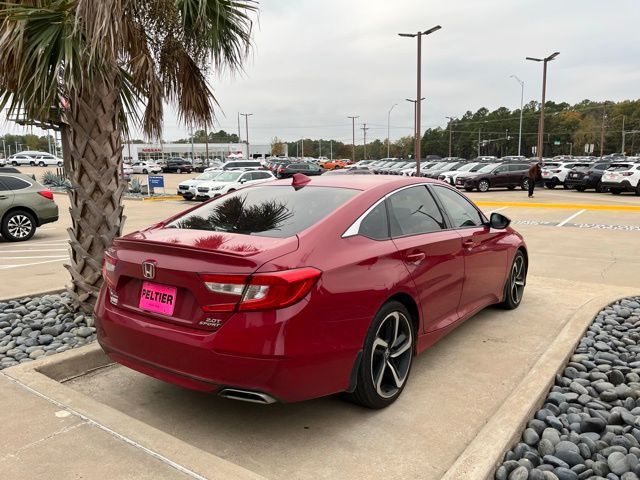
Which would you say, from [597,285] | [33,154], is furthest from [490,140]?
[597,285]

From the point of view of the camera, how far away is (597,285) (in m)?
6.81

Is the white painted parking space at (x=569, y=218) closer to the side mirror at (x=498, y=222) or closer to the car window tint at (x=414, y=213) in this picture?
the side mirror at (x=498, y=222)

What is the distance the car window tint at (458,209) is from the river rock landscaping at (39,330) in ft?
10.9

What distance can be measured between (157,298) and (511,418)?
7.23ft

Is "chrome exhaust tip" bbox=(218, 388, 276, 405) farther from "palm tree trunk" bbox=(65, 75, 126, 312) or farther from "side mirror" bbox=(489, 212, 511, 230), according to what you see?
"side mirror" bbox=(489, 212, 511, 230)

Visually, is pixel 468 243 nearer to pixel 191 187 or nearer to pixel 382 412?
pixel 382 412

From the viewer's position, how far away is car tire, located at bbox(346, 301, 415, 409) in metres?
3.21

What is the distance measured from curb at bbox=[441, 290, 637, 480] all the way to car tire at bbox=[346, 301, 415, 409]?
67cm

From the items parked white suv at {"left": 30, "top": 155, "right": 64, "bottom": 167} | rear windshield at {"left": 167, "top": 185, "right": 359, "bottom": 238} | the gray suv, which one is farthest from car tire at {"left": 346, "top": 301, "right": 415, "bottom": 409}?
parked white suv at {"left": 30, "top": 155, "right": 64, "bottom": 167}

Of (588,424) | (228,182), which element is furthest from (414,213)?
(228,182)

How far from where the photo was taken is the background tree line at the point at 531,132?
117 m

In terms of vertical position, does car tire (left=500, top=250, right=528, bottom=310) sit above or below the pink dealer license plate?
below

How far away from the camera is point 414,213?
4.10 metres

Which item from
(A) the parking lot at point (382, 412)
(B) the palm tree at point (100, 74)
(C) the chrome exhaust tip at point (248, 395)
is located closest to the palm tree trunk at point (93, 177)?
(B) the palm tree at point (100, 74)
